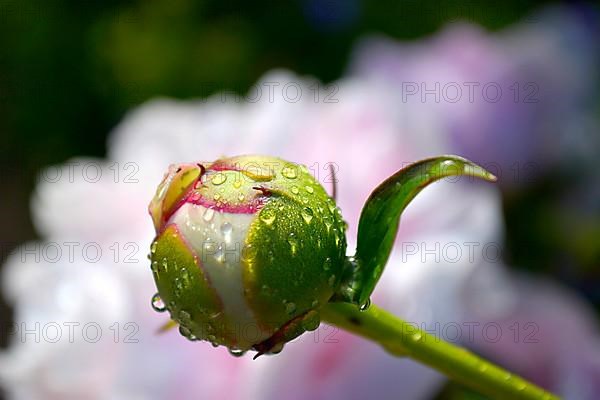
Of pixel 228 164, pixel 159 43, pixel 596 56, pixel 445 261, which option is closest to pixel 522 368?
pixel 445 261

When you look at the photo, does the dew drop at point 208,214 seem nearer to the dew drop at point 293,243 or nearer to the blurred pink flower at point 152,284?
the dew drop at point 293,243

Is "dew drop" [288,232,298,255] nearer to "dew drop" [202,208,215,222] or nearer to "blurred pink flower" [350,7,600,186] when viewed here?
"dew drop" [202,208,215,222]

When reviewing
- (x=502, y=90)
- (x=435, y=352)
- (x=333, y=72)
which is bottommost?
(x=333, y=72)

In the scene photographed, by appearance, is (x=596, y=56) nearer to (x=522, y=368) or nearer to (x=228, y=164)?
(x=522, y=368)

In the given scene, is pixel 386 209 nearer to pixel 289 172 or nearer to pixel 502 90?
pixel 289 172

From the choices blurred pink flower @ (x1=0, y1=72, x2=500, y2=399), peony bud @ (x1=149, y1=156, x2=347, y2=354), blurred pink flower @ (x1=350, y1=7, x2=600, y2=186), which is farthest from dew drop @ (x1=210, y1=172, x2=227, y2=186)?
blurred pink flower @ (x1=350, y1=7, x2=600, y2=186)

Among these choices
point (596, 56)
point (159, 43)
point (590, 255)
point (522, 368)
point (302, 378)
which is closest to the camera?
point (302, 378)

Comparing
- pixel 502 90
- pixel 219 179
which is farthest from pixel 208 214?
pixel 502 90
